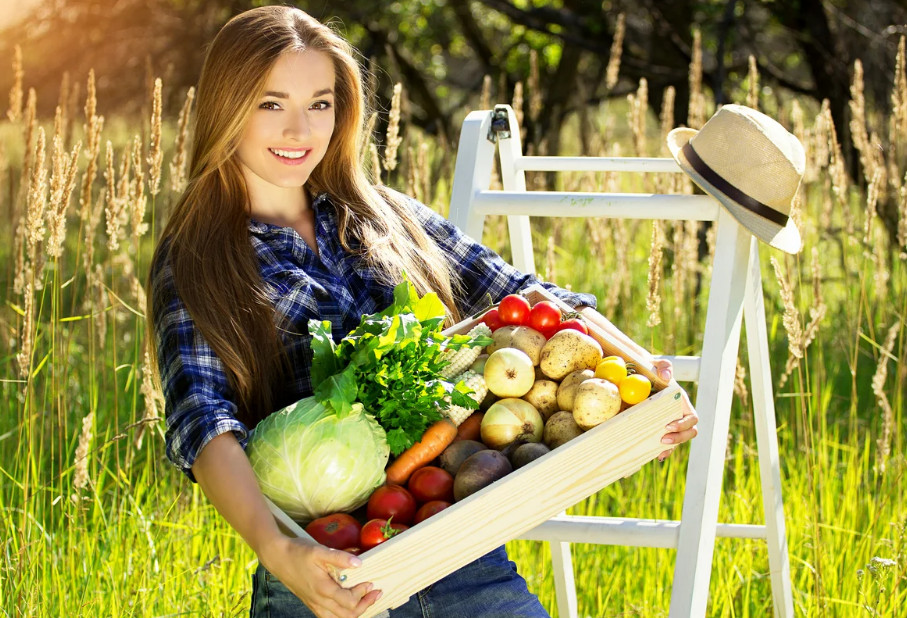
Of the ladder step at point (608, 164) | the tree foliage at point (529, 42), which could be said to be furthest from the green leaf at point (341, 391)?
the tree foliage at point (529, 42)

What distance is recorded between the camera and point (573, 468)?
6.10ft

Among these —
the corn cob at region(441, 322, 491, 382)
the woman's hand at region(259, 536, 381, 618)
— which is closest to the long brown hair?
the corn cob at region(441, 322, 491, 382)

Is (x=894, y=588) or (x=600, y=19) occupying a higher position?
(x=600, y=19)

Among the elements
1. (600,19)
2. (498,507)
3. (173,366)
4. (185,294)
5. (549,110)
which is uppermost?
(600,19)

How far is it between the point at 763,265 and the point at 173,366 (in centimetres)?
392

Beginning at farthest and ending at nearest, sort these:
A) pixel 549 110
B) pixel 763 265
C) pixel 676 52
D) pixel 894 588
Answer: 1. pixel 549 110
2. pixel 676 52
3. pixel 763 265
4. pixel 894 588

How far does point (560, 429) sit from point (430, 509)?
0.29 metres

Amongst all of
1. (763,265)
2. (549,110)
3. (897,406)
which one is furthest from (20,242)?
(549,110)

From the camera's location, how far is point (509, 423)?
1975 mm

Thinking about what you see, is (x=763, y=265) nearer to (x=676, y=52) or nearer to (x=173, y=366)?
(x=676, y=52)

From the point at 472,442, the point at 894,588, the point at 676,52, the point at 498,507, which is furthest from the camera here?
the point at 676,52

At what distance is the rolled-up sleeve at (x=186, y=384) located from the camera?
203 cm

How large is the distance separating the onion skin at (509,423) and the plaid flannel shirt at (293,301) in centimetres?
46

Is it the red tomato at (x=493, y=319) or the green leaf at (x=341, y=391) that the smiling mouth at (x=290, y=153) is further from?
the green leaf at (x=341, y=391)
